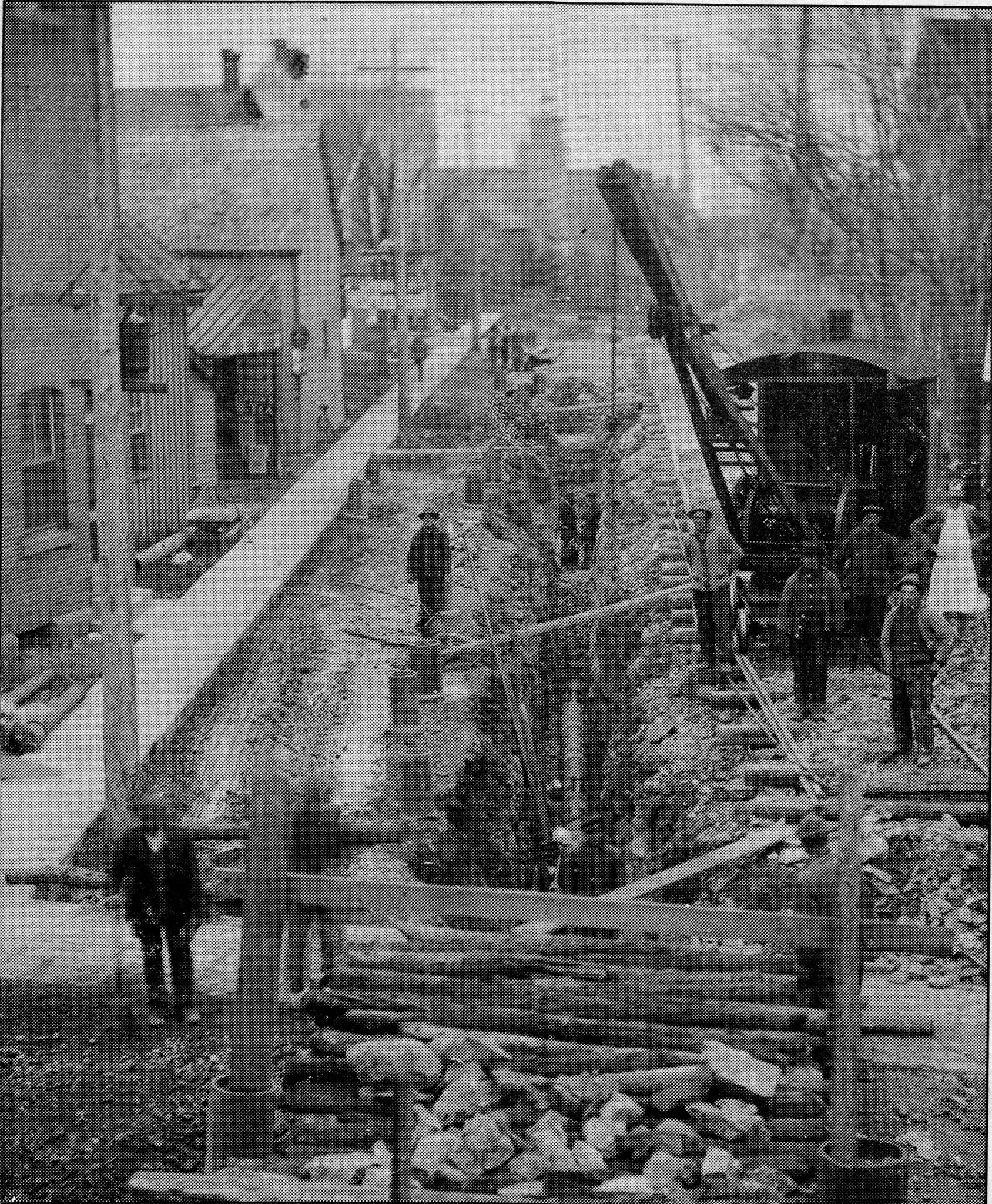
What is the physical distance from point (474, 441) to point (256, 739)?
38.2 inches

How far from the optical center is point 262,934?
154 inches

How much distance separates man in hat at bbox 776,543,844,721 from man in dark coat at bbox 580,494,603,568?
513 mm

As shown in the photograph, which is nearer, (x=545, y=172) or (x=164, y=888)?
(x=545, y=172)

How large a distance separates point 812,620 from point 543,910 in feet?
3.39

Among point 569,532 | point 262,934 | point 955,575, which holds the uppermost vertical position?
point 569,532

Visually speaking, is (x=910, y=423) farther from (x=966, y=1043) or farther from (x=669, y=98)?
(x=966, y=1043)

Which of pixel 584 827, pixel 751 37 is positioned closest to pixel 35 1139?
pixel 584 827

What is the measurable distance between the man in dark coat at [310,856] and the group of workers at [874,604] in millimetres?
1081

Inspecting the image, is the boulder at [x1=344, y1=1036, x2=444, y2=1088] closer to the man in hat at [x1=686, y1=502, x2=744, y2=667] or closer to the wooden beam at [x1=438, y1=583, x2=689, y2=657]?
the wooden beam at [x1=438, y1=583, x2=689, y2=657]

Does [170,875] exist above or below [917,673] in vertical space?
below

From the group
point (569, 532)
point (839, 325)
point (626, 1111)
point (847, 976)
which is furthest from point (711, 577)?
point (626, 1111)

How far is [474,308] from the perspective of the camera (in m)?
3.85

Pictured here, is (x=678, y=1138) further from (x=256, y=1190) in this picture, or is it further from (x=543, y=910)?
(x=256, y=1190)

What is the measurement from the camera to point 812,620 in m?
3.90
